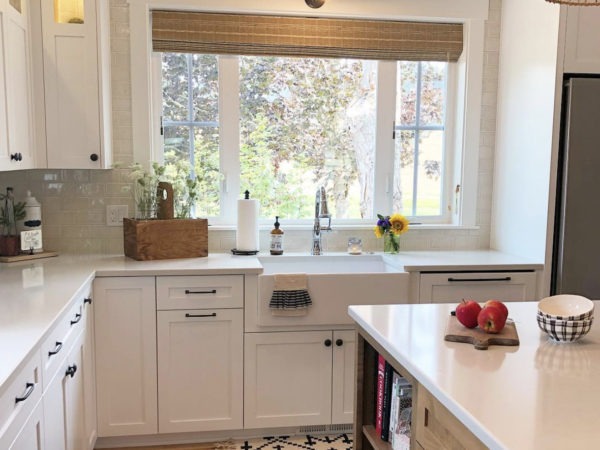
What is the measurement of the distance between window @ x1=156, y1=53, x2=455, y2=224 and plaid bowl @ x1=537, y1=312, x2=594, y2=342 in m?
1.93

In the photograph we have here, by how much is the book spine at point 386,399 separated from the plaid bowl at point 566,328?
48 centimetres

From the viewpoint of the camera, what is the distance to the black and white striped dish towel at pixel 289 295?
2.76 metres

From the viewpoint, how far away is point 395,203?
355 centimetres

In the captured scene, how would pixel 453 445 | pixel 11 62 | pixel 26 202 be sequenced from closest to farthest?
pixel 453 445 < pixel 11 62 < pixel 26 202

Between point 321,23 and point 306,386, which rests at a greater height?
point 321,23

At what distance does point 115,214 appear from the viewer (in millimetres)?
3195

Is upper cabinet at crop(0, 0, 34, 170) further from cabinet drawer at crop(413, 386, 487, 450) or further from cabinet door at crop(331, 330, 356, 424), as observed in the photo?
cabinet drawer at crop(413, 386, 487, 450)

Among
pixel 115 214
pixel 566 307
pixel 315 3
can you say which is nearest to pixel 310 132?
pixel 315 3

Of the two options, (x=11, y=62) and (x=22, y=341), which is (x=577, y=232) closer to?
(x=22, y=341)

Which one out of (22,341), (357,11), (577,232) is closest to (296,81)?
(357,11)

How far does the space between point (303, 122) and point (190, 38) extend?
78 centimetres

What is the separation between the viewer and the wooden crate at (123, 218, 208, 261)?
2910mm

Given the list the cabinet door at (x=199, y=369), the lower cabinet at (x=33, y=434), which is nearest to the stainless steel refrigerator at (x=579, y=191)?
the cabinet door at (x=199, y=369)

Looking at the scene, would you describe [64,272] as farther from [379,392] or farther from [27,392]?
[379,392]
